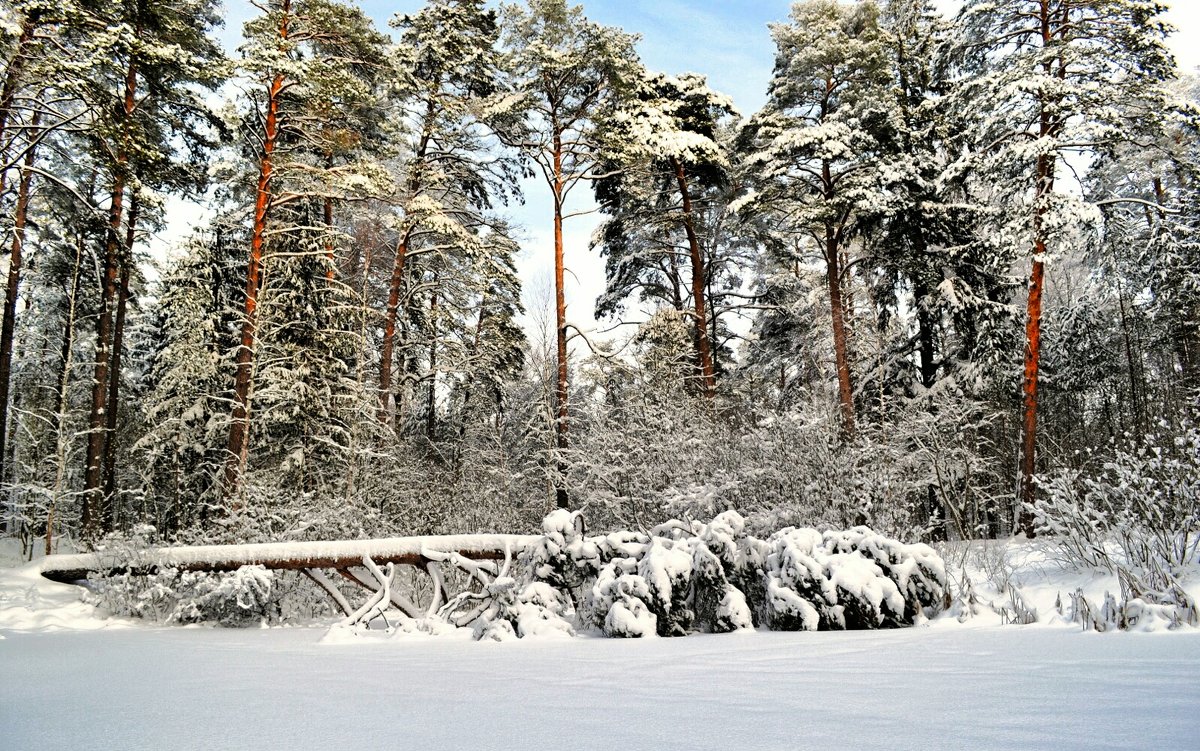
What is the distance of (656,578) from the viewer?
6.05 m

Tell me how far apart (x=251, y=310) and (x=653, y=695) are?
37.6 feet

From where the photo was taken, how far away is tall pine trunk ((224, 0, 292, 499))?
11578 mm

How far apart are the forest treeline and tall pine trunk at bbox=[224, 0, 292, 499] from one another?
0.07m

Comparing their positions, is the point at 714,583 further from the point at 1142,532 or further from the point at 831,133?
the point at 831,133

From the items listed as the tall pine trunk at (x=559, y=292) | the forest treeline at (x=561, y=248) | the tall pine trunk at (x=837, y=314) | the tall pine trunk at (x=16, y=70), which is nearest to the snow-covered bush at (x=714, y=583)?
the forest treeline at (x=561, y=248)

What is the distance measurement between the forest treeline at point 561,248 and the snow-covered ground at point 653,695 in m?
5.51

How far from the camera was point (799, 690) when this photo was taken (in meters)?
2.73

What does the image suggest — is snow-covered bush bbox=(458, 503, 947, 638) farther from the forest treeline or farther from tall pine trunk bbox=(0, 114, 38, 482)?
tall pine trunk bbox=(0, 114, 38, 482)

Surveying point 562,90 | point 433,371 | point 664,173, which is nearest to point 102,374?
point 433,371

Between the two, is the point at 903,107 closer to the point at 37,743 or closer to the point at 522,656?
the point at 522,656

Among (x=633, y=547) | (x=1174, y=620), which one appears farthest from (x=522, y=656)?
(x=1174, y=620)

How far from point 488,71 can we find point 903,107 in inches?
425

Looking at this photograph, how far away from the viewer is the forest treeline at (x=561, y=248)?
1169 cm

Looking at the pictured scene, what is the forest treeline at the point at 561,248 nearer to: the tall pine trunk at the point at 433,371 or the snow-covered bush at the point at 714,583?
the tall pine trunk at the point at 433,371
